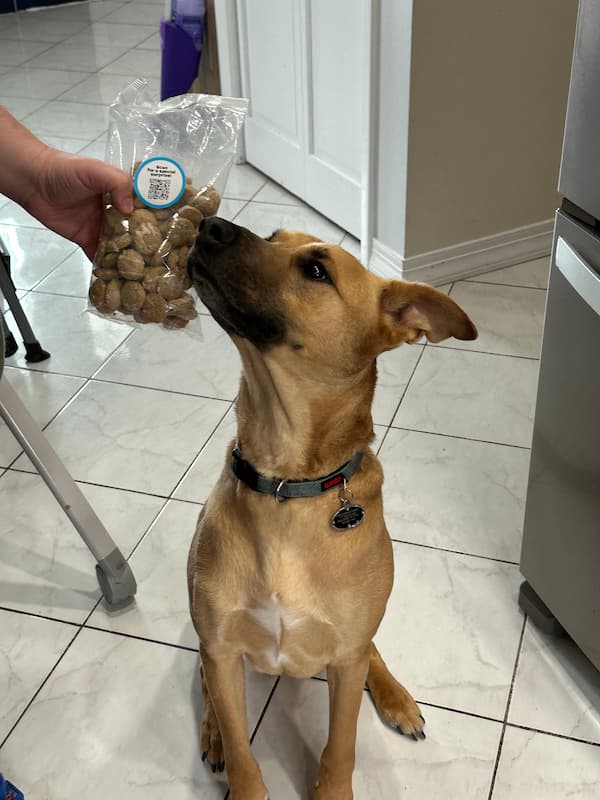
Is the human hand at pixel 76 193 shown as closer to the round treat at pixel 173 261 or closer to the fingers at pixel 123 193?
the fingers at pixel 123 193

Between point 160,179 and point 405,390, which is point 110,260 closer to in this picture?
point 160,179

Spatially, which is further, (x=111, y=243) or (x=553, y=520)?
(x=553, y=520)

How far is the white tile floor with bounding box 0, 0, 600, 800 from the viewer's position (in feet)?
5.34

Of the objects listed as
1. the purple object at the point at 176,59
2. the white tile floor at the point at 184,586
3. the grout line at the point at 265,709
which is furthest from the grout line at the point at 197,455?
the purple object at the point at 176,59

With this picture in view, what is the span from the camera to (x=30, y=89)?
16.4 feet

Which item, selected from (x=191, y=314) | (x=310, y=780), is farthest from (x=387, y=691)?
(x=191, y=314)

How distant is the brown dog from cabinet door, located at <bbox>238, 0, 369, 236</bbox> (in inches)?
69.9

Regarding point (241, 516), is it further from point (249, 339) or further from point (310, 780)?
point (310, 780)

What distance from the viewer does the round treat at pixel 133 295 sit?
1.54 meters

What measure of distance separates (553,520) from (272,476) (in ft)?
2.23

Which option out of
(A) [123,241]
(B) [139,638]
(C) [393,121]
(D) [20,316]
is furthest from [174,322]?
(C) [393,121]

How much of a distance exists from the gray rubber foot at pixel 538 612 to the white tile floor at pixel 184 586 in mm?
30

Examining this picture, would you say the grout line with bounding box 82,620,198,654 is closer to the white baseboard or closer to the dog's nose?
the dog's nose

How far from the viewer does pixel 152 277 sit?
1536 mm
